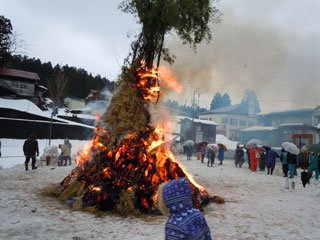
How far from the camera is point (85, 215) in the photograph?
22.2ft

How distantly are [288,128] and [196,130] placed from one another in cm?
1482

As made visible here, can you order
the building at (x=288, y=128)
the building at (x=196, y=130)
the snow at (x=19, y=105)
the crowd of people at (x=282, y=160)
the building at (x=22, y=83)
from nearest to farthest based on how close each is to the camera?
the crowd of people at (x=282, y=160)
the snow at (x=19, y=105)
the building at (x=288, y=128)
the building at (x=196, y=130)
the building at (x=22, y=83)

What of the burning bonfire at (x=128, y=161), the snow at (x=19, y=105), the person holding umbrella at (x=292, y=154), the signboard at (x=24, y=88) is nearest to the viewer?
the burning bonfire at (x=128, y=161)

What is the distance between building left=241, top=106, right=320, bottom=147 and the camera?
1373 inches

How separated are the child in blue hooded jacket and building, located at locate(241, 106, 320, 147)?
34.6m

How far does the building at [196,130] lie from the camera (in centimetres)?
4291

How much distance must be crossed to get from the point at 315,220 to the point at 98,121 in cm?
758

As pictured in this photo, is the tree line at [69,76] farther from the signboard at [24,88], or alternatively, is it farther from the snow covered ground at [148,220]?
the snow covered ground at [148,220]

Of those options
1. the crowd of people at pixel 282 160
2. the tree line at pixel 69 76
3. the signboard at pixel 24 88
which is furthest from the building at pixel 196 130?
the tree line at pixel 69 76

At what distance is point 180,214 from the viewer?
251 cm

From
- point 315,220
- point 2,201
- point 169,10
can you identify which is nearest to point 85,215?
point 2,201

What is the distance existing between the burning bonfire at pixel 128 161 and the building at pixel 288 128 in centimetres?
2971

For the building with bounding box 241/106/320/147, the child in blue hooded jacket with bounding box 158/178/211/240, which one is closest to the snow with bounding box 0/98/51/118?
the building with bounding box 241/106/320/147

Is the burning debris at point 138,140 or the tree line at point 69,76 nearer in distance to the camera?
the burning debris at point 138,140
